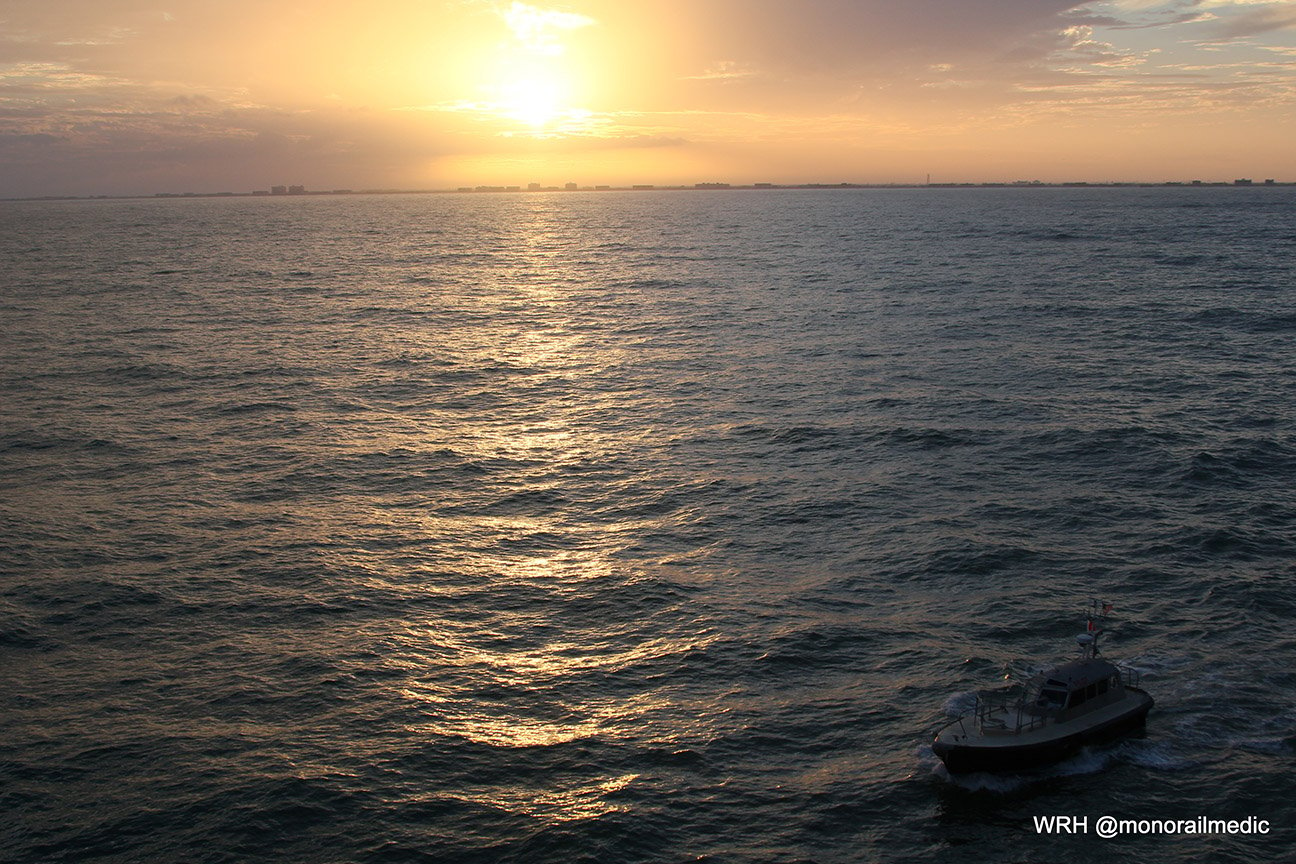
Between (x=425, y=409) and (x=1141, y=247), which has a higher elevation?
(x=1141, y=247)

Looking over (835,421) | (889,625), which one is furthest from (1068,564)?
(835,421)

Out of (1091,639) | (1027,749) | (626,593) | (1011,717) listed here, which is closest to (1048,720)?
(1011,717)

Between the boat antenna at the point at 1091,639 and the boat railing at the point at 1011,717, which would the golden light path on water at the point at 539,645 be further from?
the boat antenna at the point at 1091,639

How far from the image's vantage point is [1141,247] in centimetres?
18000

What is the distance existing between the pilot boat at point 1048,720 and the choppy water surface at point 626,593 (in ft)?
2.94

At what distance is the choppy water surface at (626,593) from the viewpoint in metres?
28.4

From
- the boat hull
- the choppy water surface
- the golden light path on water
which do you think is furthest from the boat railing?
the golden light path on water

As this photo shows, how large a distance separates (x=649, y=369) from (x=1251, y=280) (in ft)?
312

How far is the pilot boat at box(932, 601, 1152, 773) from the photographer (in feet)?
96.9

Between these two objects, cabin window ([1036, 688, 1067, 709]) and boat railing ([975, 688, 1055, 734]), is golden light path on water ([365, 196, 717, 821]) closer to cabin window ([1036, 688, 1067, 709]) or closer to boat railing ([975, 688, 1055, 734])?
boat railing ([975, 688, 1055, 734])

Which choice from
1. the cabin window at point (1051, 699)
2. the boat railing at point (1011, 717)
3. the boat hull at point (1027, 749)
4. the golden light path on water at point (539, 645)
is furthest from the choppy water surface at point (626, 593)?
the cabin window at point (1051, 699)

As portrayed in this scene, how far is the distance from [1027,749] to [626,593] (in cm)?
Answer: 1831

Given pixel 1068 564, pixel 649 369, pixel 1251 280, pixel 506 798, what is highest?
pixel 1251 280

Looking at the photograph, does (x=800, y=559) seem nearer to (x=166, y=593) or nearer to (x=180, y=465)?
(x=166, y=593)
